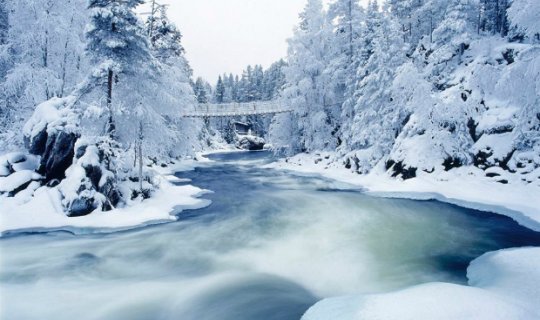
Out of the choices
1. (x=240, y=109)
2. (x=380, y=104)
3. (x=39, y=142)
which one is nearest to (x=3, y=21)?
(x=39, y=142)

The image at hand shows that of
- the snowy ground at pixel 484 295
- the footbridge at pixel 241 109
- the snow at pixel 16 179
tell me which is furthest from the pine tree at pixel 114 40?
the footbridge at pixel 241 109

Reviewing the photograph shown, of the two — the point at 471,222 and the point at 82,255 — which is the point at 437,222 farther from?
the point at 82,255

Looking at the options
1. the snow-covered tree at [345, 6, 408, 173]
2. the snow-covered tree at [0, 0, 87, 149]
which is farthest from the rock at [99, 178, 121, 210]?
the snow-covered tree at [345, 6, 408, 173]

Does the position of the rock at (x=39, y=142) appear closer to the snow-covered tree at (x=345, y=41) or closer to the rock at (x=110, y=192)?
the rock at (x=110, y=192)

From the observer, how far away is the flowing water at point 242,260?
24.1 ft

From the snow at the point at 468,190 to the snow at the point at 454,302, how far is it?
634 centimetres

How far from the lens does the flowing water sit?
7.36m

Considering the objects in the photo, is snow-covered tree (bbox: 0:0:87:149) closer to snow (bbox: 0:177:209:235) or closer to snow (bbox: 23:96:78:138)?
snow (bbox: 23:96:78:138)

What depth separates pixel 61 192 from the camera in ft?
45.9

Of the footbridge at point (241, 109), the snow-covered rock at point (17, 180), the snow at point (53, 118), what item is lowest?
the snow-covered rock at point (17, 180)

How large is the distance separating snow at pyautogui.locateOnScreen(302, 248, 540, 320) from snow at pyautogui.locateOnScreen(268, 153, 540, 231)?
6.34 metres

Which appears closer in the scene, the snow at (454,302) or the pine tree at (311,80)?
the snow at (454,302)

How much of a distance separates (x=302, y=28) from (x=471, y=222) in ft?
97.4

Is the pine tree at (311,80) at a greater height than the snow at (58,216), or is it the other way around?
the pine tree at (311,80)
